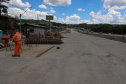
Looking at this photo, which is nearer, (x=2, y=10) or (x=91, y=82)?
(x=91, y=82)

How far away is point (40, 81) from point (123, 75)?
322cm

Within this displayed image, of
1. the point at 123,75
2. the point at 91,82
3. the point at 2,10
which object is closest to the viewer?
the point at 91,82

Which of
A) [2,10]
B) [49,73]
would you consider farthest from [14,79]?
[2,10]

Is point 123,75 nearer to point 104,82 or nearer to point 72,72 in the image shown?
point 104,82

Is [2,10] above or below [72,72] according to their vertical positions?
above

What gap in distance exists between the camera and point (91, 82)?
15.3 ft

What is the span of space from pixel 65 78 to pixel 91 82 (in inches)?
36.9

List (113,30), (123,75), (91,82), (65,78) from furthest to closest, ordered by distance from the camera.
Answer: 1. (113,30)
2. (123,75)
3. (65,78)
4. (91,82)

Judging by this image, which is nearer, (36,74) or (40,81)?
(40,81)

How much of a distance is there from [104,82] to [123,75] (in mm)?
1243

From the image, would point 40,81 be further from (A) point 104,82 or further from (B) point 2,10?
(B) point 2,10

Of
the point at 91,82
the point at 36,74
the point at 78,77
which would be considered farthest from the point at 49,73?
the point at 91,82

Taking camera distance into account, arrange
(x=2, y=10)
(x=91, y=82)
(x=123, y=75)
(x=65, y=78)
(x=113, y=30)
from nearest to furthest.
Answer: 1. (x=91, y=82)
2. (x=65, y=78)
3. (x=123, y=75)
4. (x=2, y=10)
5. (x=113, y=30)

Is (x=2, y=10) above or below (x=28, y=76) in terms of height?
above
